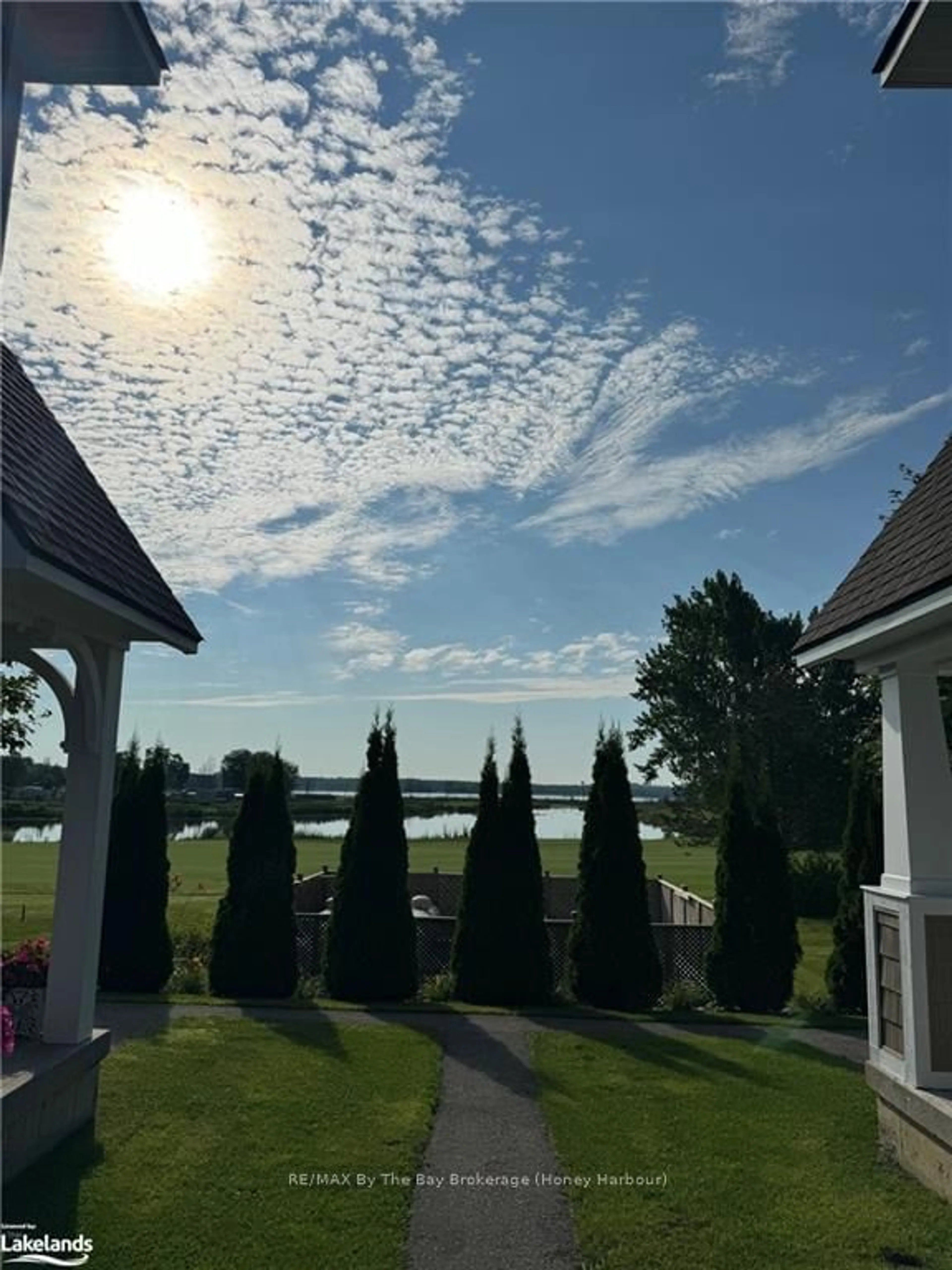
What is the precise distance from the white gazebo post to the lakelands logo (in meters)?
4.45

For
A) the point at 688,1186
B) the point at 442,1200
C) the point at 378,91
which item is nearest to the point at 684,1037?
the point at 688,1186

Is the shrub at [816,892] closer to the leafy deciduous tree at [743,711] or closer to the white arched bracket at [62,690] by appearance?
the leafy deciduous tree at [743,711]

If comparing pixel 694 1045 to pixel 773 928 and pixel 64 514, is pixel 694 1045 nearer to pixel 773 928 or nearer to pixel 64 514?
pixel 773 928

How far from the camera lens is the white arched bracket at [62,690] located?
5172 mm

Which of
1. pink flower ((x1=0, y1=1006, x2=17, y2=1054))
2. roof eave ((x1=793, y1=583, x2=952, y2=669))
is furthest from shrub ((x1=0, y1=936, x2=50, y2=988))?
roof eave ((x1=793, y1=583, x2=952, y2=669))

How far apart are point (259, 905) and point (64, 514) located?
265 inches

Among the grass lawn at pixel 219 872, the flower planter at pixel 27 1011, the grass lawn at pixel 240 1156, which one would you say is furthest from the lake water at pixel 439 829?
the flower planter at pixel 27 1011

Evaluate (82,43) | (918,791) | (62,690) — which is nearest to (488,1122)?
(918,791)

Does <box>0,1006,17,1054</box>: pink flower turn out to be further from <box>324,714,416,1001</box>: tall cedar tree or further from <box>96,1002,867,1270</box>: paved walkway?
<box>324,714,416,1001</box>: tall cedar tree

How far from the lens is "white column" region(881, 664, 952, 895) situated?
5203 millimetres

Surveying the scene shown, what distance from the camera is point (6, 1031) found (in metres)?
4.69

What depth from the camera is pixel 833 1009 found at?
9750 millimetres

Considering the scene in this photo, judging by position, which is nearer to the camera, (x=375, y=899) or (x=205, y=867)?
(x=375, y=899)

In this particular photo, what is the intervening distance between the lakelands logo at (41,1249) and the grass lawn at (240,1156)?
1.9 inches
